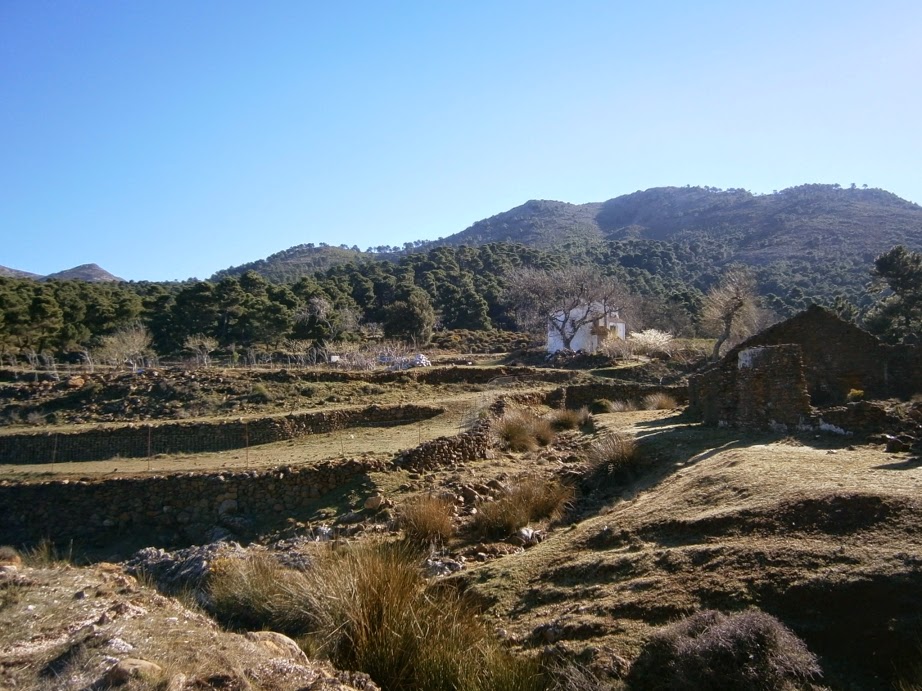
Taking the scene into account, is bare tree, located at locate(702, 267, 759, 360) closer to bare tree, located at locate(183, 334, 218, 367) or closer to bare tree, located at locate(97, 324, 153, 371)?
bare tree, located at locate(183, 334, 218, 367)

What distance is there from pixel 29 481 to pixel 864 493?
19.7m

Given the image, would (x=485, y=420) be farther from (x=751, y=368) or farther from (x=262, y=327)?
(x=262, y=327)

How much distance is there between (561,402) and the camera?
1078 inches

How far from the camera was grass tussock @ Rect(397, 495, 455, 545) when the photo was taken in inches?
415

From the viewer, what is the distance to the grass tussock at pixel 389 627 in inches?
210

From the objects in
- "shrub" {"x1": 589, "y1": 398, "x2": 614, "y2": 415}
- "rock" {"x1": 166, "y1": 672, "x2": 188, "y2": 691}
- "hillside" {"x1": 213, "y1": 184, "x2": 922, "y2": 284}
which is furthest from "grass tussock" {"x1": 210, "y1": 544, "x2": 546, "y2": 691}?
"hillside" {"x1": 213, "y1": 184, "x2": 922, "y2": 284}

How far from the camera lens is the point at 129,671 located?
4.45 metres

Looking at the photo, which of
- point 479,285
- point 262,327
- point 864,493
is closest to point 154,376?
point 262,327

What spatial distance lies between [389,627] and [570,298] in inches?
1895

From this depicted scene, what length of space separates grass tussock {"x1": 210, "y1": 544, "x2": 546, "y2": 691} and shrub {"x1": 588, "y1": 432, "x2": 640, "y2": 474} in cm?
620

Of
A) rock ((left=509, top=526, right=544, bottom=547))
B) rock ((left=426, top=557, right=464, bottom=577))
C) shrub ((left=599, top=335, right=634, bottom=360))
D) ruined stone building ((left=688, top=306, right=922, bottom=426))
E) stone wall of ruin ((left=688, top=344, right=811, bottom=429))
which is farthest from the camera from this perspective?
shrub ((left=599, top=335, right=634, bottom=360))

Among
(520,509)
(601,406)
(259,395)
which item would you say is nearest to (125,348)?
(259,395)

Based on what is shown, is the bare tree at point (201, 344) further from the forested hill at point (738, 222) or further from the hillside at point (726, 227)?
the forested hill at point (738, 222)

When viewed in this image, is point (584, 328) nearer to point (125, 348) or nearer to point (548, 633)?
point (125, 348)
